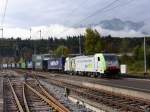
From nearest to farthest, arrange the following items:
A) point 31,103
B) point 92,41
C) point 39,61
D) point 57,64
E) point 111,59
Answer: point 31,103 < point 111,59 < point 57,64 < point 92,41 < point 39,61

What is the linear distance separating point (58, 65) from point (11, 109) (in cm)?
6918

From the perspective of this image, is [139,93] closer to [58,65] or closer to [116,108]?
[116,108]

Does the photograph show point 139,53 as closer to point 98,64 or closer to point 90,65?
point 90,65

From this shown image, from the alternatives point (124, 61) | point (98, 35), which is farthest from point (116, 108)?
point (98, 35)

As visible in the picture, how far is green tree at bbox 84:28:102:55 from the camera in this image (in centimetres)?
9335

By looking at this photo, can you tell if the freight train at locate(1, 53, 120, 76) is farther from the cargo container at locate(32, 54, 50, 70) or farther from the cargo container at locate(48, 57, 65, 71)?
the cargo container at locate(32, 54, 50, 70)

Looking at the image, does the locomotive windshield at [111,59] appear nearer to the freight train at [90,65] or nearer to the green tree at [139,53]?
the freight train at [90,65]

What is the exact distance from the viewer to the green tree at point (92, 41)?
9335 centimetres

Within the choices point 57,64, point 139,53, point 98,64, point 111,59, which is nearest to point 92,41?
point 57,64

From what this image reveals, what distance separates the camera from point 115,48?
476ft

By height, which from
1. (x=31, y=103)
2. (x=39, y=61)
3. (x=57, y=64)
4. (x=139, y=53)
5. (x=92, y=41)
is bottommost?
(x=31, y=103)

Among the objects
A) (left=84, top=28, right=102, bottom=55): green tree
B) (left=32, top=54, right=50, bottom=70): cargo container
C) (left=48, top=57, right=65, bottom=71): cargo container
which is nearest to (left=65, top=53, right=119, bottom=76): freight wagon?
(left=48, top=57, right=65, bottom=71): cargo container

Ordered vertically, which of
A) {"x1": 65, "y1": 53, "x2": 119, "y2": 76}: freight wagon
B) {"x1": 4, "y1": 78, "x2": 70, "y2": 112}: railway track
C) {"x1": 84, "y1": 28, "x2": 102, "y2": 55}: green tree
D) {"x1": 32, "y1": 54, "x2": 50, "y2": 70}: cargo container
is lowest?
{"x1": 4, "y1": 78, "x2": 70, "y2": 112}: railway track

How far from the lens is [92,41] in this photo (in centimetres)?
9638
